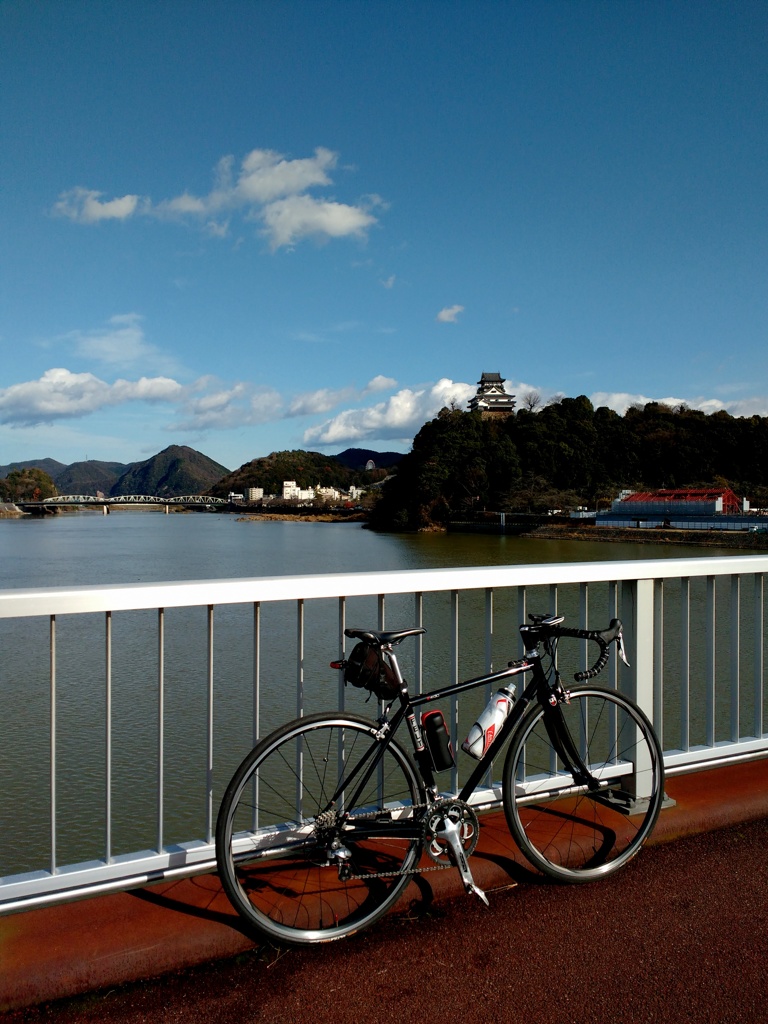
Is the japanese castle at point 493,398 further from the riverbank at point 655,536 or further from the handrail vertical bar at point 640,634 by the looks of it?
the handrail vertical bar at point 640,634

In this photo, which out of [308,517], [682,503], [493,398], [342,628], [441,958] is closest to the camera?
[441,958]

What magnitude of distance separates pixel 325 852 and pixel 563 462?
8256cm

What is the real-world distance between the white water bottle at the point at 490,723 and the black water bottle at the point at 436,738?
88mm

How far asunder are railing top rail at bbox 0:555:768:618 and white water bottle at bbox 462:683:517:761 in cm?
34

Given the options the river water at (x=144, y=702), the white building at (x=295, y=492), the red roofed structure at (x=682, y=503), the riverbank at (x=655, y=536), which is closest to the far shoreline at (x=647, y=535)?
the riverbank at (x=655, y=536)

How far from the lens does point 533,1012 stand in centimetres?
183

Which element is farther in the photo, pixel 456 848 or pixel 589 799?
pixel 589 799

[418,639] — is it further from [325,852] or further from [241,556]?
[241,556]

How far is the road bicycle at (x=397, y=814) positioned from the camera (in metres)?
2.11

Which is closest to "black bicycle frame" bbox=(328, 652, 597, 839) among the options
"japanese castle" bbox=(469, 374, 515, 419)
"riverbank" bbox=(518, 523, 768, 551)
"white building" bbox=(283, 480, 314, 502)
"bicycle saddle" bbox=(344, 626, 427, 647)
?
"bicycle saddle" bbox=(344, 626, 427, 647)

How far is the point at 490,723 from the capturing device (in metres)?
2.34

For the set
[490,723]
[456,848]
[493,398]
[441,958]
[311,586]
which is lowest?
[441,958]

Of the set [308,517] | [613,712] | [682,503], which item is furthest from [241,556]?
[308,517]

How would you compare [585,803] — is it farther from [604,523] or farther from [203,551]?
[604,523]
